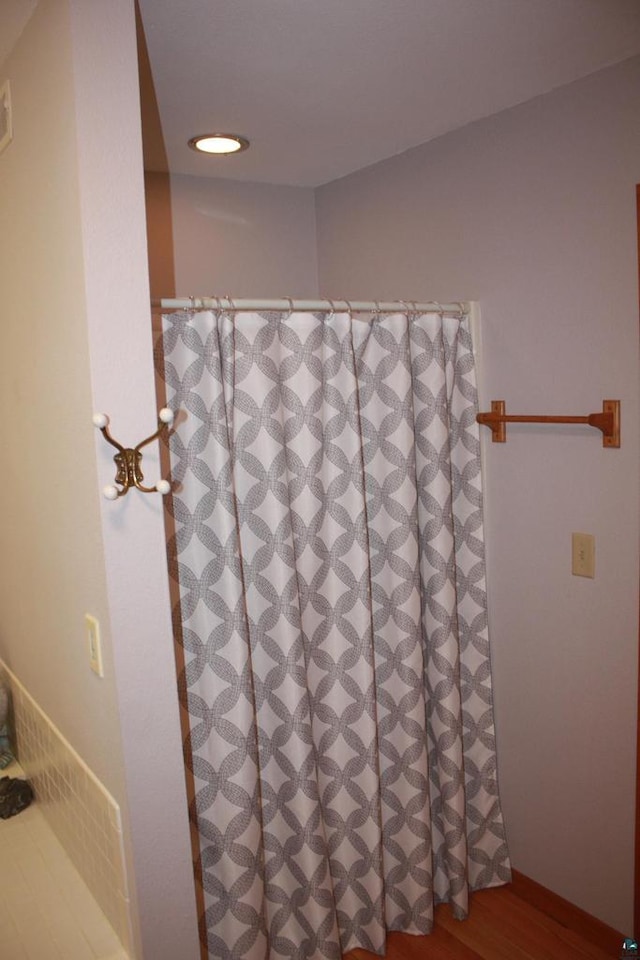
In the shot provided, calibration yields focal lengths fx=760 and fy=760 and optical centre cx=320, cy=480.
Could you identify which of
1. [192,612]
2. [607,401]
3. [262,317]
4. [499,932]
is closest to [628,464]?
[607,401]

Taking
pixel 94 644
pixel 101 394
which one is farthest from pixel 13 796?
pixel 101 394

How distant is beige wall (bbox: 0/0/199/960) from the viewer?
1285 millimetres

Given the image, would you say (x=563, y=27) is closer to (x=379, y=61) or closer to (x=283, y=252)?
(x=379, y=61)

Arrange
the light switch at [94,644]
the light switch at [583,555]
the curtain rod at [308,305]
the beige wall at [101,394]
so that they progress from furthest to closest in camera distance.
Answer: the light switch at [583,555]
the curtain rod at [308,305]
the light switch at [94,644]
the beige wall at [101,394]

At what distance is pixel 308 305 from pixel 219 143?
31.6 inches

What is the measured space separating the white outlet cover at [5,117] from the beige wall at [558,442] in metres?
1.37

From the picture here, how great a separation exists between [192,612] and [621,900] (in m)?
1.47

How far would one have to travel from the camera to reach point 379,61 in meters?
1.86

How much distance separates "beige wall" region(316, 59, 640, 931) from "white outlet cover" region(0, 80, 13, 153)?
54.0 inches

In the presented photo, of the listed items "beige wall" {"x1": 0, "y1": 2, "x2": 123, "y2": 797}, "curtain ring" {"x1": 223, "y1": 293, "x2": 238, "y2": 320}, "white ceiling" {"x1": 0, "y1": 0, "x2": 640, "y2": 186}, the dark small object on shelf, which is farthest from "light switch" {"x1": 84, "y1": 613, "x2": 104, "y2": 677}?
"white ceiling" {"x1": 0, "y1": 0, "x2": 640, "y2": 186}

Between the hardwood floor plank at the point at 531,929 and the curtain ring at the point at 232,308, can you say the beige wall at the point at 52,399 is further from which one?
the hardwood floor plank at the point at 531,929

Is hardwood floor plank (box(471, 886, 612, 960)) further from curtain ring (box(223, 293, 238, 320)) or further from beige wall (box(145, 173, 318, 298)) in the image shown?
beige wall (box(145, 173, 318, 298))

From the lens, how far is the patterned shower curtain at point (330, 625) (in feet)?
6.22

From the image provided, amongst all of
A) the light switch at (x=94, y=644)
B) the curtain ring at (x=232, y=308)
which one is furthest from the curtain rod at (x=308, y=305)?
the light switch at (x=94, y=644)
